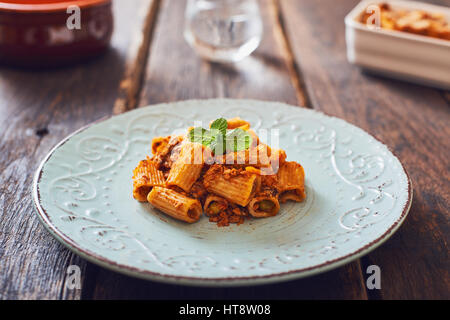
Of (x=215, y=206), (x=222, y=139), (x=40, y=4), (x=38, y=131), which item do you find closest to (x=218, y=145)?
(x=222, y=139)

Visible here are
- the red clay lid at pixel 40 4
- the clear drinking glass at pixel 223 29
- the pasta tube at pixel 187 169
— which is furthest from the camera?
the clear drinking glass at pixel 223 29

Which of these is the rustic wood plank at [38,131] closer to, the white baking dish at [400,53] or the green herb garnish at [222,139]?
the green herb garnish at [222,139]

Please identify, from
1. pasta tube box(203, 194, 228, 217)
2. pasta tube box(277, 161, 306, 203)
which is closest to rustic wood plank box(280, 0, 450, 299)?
pasta tube box(277, 161, 306, 203)

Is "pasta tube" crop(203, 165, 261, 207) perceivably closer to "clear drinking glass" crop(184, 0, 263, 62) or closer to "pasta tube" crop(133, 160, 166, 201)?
"pasta tube" crop(133, 160, 166, 201)

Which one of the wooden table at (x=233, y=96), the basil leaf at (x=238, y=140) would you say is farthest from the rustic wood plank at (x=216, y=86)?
the basil leaf at (x=238, y=140)

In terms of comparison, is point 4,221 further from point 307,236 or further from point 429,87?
point 429,87

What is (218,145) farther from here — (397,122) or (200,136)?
(397,122)

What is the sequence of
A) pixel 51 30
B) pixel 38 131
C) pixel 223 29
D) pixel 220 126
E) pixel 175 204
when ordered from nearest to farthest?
1. pixel 175 204
2. pixel 220 126
3. pixel 38 131
4. pixel 51 30
5. pixel 223 29
